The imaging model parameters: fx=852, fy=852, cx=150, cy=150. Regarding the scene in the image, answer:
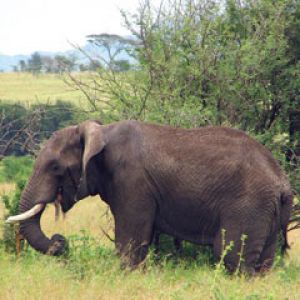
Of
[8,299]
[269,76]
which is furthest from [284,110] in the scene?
[8,299]

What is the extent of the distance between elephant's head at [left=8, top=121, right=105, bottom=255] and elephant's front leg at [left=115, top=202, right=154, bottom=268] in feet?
1.60

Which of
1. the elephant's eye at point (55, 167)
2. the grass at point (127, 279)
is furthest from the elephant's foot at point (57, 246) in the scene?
the elephant's eye at point (55, 167)

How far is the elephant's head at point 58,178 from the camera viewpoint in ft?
27.1

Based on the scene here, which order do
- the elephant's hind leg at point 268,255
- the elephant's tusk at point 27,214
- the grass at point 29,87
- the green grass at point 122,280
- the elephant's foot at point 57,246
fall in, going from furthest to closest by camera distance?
the grass at point 29,87 < the elephant's hind leg at point 268,255 < the elephant's tusk at point 27,214 < the elephant's foot at point 57,246 < the green grass at point 122,280

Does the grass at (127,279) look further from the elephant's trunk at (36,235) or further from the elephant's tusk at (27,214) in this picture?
the elephant's tusk at (27,214)

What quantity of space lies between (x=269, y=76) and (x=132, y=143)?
123 inches

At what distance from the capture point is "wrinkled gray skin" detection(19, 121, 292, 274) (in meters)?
8.19

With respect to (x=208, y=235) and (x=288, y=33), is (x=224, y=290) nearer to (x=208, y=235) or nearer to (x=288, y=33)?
(x=208, y=235)

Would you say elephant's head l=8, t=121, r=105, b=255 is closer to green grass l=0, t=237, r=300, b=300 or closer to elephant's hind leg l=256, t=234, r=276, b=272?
green grass l=0, t=237, r=300, b=300

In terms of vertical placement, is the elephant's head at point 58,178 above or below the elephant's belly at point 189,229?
above

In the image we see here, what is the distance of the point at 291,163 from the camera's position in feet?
34.6

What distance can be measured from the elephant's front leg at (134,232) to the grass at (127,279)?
0.11 metres

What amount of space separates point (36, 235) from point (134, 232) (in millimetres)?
953

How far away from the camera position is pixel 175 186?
8.34 m
